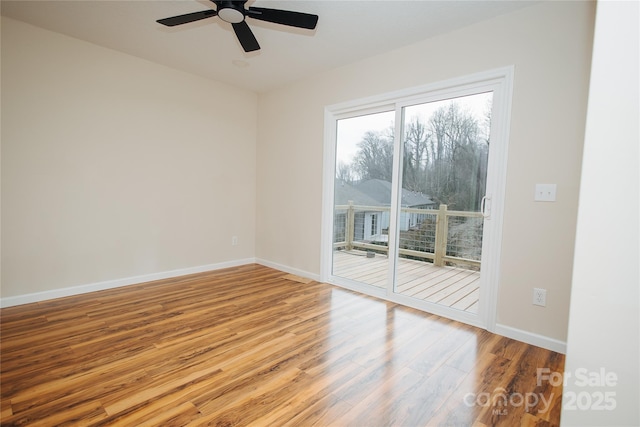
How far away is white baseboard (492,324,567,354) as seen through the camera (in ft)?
6.98

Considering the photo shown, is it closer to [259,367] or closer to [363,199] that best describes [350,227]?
[363,199]

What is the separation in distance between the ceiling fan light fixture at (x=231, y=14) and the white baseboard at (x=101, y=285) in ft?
9.83

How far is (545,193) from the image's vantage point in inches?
86.0

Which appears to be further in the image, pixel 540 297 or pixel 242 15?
pixel 540 297

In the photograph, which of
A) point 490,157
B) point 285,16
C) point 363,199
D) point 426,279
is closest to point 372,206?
point 363,199

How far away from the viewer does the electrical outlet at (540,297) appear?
7.25ft

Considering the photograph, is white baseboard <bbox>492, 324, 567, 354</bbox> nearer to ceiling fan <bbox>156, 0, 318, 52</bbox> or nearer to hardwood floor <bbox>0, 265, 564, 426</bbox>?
hardwood floor <bbox>0, 265, 564, 426</bbox>

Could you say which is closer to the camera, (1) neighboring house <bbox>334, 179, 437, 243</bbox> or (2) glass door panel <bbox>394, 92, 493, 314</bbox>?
(2) glass door panel <bbox>394, 92, 493, 314</bbox>

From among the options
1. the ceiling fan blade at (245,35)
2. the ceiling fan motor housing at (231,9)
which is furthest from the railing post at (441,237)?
the ceiling fan motor housing at (231,9)

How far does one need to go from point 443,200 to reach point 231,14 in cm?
230

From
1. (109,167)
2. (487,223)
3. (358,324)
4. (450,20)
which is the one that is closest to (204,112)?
(109,167)

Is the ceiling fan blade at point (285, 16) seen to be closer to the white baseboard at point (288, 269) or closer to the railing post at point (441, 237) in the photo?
the railing post at point (441, 237)

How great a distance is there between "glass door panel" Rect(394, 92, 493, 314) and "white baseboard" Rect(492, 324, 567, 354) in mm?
309

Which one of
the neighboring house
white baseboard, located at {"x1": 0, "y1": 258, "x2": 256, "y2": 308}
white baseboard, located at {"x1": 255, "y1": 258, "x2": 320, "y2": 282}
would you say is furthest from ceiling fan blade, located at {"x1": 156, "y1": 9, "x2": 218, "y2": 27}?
white baseboard, located at {"x1": 255, "y1": 258, "x2": 320, "y2": 282}
